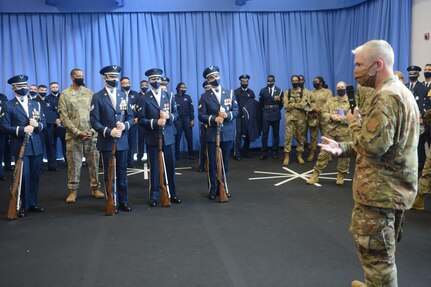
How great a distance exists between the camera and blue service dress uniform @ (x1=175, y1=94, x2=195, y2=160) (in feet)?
29.0

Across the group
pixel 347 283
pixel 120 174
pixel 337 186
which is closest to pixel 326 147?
pixel 347 283

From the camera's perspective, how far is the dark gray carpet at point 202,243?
321 centimetres

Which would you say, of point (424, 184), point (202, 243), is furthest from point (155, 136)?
point (424, 184)

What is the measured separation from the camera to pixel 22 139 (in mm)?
4906

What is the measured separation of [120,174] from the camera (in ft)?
16.4

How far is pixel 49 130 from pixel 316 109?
5022 millimetres

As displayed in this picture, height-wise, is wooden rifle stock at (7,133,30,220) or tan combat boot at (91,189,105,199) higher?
wooden rifle stock at (7,133,30,220)

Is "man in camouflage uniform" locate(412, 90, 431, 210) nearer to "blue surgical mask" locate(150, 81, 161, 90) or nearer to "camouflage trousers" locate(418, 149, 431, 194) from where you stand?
"camouflage trousers" locate(418, 149, 431, 194)

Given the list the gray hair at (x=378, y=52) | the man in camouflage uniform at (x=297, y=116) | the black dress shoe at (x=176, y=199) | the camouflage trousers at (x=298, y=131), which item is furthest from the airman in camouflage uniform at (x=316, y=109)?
the gray hair at (x=378, y=52)

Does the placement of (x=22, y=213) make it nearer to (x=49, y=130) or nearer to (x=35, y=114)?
(x=35, y=114)

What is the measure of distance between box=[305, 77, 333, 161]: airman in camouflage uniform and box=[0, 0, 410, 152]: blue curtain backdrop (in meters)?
1.67

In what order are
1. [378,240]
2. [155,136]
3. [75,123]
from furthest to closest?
[75,123], [155,136], [378,240]

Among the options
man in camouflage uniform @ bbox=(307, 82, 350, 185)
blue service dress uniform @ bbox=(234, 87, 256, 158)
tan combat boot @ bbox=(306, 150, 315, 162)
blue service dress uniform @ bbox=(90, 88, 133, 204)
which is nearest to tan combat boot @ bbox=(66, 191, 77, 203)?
blue service dress uniform @ bbox=(90, 88, 133, 204)

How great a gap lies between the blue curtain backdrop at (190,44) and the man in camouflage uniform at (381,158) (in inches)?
274
